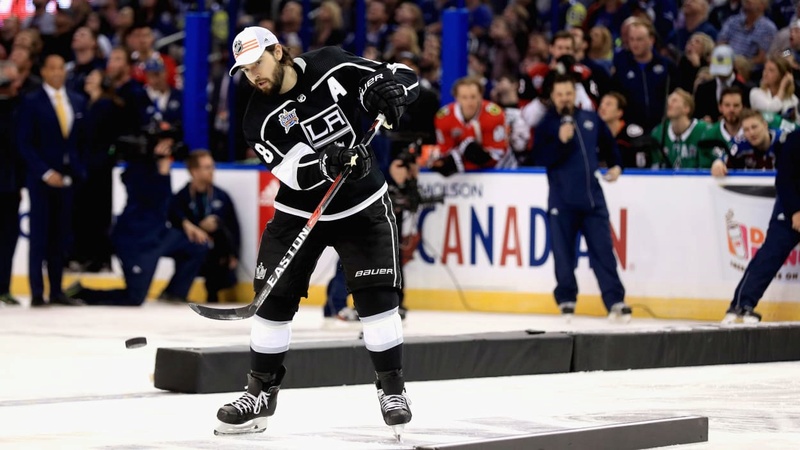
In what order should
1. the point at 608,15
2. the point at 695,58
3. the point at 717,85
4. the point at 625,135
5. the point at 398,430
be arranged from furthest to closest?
the point at 608,15 → the point at 695,58 → the point at 625,135 → the point at 717,85 → the point at 398,430

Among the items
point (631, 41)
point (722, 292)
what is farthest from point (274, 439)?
point (631, 41)

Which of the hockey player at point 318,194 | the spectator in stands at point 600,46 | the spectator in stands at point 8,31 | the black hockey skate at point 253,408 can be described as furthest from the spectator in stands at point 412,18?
the black hockey skate at point 253,408

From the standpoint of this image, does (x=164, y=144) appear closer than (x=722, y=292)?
No

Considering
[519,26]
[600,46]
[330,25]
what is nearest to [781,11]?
[600,46]

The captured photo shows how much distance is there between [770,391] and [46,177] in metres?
6.73

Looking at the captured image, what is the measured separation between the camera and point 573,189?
11.5 meters

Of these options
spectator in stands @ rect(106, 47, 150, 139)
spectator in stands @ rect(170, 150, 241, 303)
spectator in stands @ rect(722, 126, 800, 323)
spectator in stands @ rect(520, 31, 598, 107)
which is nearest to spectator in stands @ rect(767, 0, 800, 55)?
spectator in stands @ rect(520, 31, 598, 107)

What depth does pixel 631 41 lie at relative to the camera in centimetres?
1255

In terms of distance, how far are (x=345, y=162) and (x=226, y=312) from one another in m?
0.96

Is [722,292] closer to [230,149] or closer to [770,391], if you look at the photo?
[770,391]

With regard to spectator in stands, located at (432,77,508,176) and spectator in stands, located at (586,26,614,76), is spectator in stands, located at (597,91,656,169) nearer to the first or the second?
spectator in stands, located at (586,26,614,76)

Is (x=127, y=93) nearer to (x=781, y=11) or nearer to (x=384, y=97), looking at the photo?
(x=781, y=11)

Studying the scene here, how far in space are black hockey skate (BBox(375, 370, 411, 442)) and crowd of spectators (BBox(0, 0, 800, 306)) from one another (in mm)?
5799

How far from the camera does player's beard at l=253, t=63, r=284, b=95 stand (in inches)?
244
